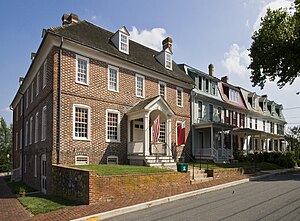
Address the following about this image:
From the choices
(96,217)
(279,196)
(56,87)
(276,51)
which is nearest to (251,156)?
(276,51)

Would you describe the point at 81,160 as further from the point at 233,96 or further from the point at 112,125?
the point at 233,96

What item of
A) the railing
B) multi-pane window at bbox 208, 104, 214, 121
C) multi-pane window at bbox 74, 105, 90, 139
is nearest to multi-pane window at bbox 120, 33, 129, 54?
multi-pane window at bbox 74, 105, 90, 139

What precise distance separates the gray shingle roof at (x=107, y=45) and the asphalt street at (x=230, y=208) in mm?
10752

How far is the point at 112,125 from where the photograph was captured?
18484 mm

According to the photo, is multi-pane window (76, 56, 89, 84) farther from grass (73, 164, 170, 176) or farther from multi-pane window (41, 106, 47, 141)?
grass (73, 164, 170, 176)

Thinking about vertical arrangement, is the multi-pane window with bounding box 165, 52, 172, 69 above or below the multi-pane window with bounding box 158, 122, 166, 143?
above

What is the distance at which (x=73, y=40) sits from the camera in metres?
16.2

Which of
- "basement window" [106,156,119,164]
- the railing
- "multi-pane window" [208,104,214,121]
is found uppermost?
"multi-pane window" [208,104,214,121]

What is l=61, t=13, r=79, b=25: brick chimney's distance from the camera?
64.4ft

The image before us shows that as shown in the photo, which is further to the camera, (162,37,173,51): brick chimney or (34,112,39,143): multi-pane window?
(162,37,173,51): brick chimney

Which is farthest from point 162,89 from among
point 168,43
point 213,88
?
point 213,88

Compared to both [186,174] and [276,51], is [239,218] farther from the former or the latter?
[276,51]

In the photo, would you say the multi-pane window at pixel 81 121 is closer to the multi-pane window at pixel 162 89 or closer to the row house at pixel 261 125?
the multi-pane window at pixel 162 89

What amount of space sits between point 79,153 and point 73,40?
21.0ft
